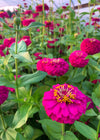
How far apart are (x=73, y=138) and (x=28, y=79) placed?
273 mm

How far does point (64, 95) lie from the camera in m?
0.45

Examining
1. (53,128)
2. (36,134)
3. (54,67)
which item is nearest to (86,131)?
(53,128)

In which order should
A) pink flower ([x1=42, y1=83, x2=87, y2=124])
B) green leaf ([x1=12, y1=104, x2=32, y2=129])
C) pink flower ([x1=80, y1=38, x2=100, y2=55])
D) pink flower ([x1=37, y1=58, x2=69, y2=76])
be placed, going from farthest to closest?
pink flower ([x1=80, y1=38, x2=100, y2=55]) < pink flower ([x1=37, y1=58, x2=69, y2=76]) < green leaf ([x1=12, y1=104, x2=32, y2=129]) < pink flower ([x1=42, y1=83, x2=87, y2=124])

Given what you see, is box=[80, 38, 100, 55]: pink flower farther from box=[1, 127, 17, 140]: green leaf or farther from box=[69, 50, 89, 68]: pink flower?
box=[1, 127, 17, 140]: green leaf

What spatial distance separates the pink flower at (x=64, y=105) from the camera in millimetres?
405

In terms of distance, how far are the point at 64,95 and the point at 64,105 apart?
38 mm

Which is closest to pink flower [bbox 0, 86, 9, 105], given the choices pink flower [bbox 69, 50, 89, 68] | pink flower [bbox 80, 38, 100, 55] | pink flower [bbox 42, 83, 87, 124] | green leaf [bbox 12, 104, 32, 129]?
green leaf [bbox 12, 104, 32, 129]

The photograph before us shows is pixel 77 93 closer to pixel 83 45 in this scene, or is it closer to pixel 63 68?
pixel 63 68

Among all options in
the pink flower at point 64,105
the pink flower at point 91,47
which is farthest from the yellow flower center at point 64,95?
the pink flower at point 91,47

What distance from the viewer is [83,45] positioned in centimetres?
95

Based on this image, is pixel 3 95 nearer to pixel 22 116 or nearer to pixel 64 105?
pixel 22 116

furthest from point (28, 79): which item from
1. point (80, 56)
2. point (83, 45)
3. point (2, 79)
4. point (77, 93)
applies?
point (83, 45)

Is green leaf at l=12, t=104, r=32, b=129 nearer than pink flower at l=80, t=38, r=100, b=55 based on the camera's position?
Yes

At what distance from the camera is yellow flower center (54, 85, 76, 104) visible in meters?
0.44
